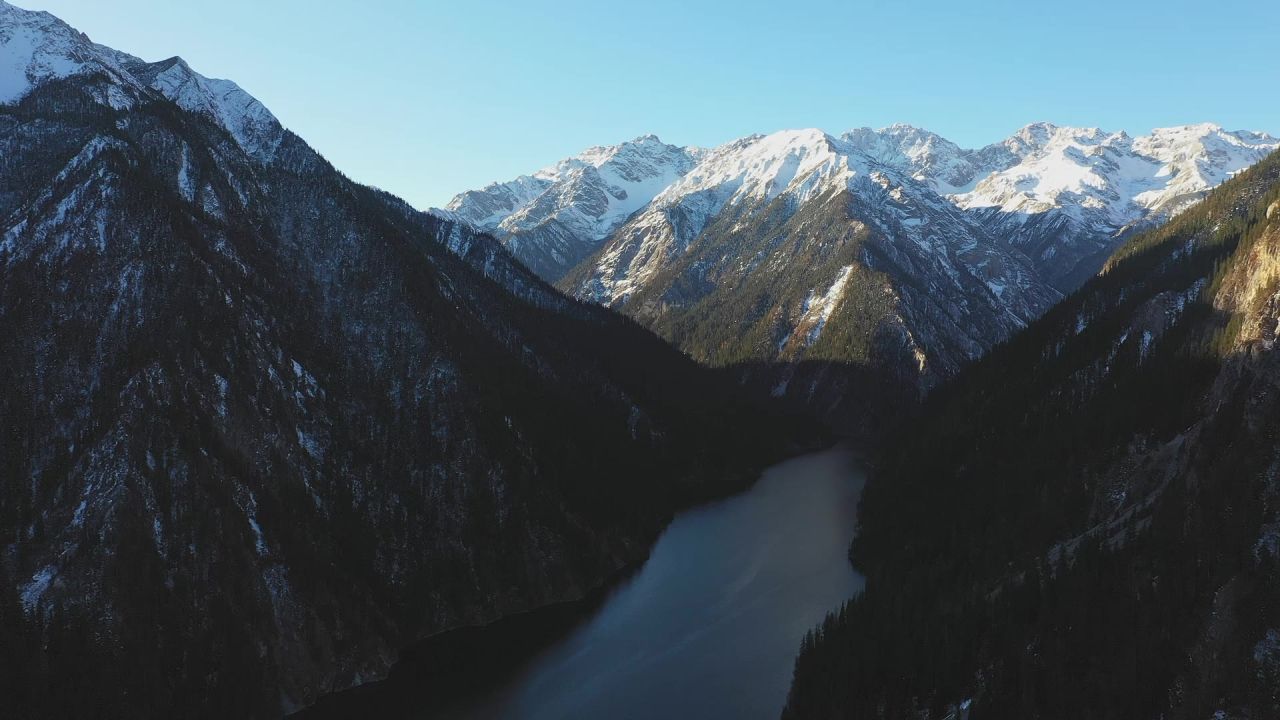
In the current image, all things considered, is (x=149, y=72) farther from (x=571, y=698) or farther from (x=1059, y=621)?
(x=1059, y=621)

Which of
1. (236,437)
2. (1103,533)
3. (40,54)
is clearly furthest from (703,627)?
(40,54)

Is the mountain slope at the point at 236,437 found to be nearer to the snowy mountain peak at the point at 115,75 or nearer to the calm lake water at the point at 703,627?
the snowy mountain peak at the point at 115,75

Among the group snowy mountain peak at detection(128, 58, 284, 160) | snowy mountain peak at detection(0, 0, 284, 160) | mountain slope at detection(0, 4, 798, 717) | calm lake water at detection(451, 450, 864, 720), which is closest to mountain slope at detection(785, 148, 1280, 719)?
calm lake water at detection(451, 450, 864, 720)

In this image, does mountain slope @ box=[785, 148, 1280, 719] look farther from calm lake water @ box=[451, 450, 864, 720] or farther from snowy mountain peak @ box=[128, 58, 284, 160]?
snowy mountain peak @ box=[128, 58, 284, 160]

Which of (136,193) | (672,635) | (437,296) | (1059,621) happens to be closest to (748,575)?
(672,635)

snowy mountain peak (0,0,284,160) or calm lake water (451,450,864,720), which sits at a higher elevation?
snowy mountain peak (0,0,284,160)

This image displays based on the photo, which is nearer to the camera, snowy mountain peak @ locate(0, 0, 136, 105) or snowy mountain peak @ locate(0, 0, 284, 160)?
snowy mountain peak @ locate(0, 0, 136, 105)
